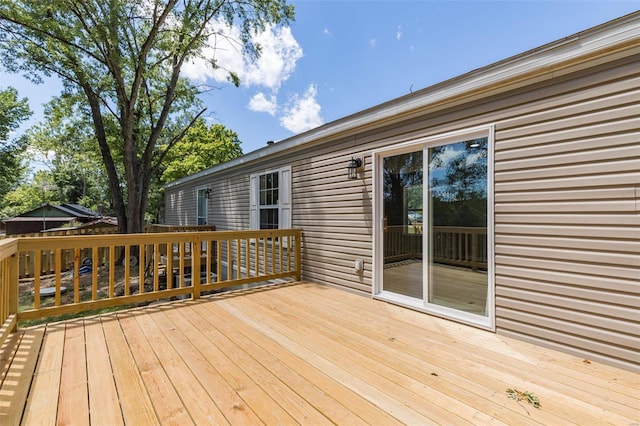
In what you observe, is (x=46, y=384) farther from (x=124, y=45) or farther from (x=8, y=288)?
(x=124, y=45)

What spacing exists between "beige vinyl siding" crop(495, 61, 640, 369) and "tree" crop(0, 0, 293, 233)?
8.50 meters

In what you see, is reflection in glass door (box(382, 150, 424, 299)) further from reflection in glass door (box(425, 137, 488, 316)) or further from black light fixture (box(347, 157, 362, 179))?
black light fixture (box(347, 157, 362, 179))

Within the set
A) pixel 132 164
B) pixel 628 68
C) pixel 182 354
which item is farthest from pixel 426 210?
pixel 132 164

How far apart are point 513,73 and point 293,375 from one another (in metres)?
3.17

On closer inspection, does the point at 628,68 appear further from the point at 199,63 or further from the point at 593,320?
the point at 199,63

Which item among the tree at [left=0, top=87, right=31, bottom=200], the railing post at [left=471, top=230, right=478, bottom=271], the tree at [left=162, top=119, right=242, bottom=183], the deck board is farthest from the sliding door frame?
the tree at [left=0, top=87, right=31, bottom=200]

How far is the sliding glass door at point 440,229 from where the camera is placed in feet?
9.63

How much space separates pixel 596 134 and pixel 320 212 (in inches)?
135

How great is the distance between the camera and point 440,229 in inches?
125

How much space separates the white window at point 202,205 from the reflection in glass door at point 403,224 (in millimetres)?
7179

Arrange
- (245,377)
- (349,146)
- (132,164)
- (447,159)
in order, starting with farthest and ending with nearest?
1. (132,164)
2. (349,146)
3. (447,159)
4. (245,377)

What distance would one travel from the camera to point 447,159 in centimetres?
318

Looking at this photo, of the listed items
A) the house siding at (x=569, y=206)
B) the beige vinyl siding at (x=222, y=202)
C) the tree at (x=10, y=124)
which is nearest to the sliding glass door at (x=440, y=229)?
the house siding at (x=569, y=206)

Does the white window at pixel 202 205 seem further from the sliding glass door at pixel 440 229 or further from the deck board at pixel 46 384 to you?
the sliding glass door at pixel 440 229
